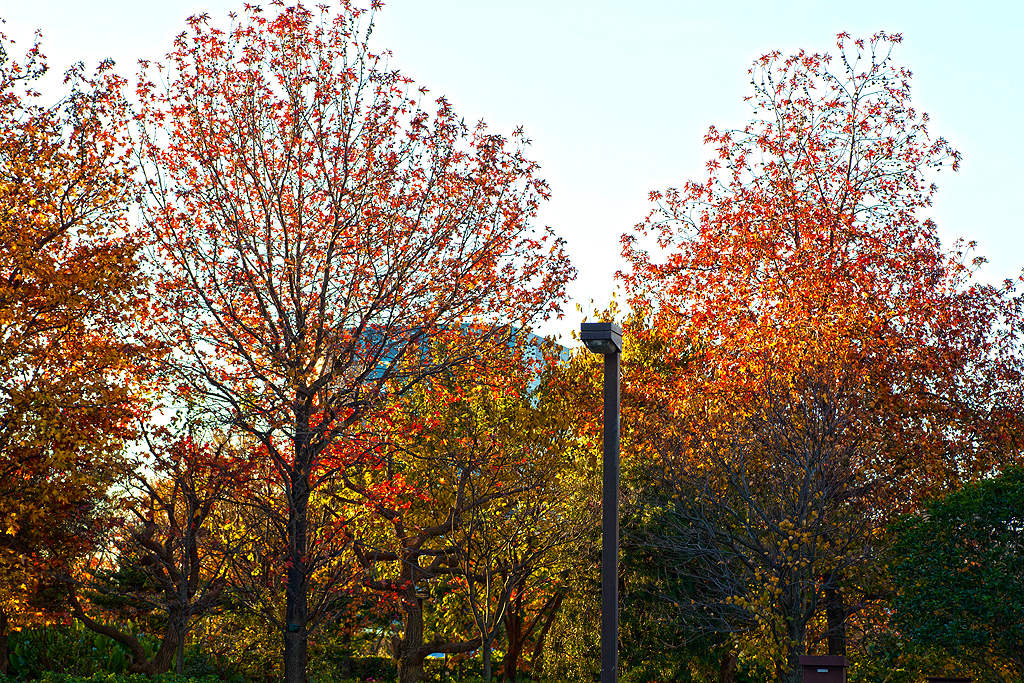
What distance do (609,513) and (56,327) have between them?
1332 centimetres

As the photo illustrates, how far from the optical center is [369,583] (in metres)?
16.1

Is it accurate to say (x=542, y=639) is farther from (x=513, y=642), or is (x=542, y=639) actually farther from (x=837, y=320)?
(x=837, y=320)

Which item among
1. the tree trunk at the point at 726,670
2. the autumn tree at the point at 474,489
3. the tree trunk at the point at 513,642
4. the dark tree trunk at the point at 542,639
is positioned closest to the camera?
the autumn tree at the point at 474,489

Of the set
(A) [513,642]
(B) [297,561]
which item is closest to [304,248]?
(B) [297,561]

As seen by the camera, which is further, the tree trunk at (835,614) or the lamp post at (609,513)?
the tree trunk at (835,614)

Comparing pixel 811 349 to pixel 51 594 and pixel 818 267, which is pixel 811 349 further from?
pixel 51 594

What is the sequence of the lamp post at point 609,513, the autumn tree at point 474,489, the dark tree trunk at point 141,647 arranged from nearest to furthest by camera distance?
the lamp post at point 609,513, the autumn tree at point 474,489, the dark tree trunk at point 141,647

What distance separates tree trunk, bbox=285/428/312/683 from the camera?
46.1 ft

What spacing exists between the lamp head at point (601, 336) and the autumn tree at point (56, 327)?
32.6 feet

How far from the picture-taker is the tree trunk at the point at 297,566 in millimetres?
14047

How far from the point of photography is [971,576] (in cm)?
1373

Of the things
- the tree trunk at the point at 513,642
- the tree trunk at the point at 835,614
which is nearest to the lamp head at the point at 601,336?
the tree trunk at the point at 835,614

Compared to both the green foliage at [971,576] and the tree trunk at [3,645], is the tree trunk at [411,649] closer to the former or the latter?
the tree trunk at [3,645]

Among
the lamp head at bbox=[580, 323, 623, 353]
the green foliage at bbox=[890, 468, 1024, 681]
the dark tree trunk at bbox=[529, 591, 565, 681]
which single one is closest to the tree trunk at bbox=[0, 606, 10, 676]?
the dark tree trunk at bbox=[529, 591, 565, 681]
